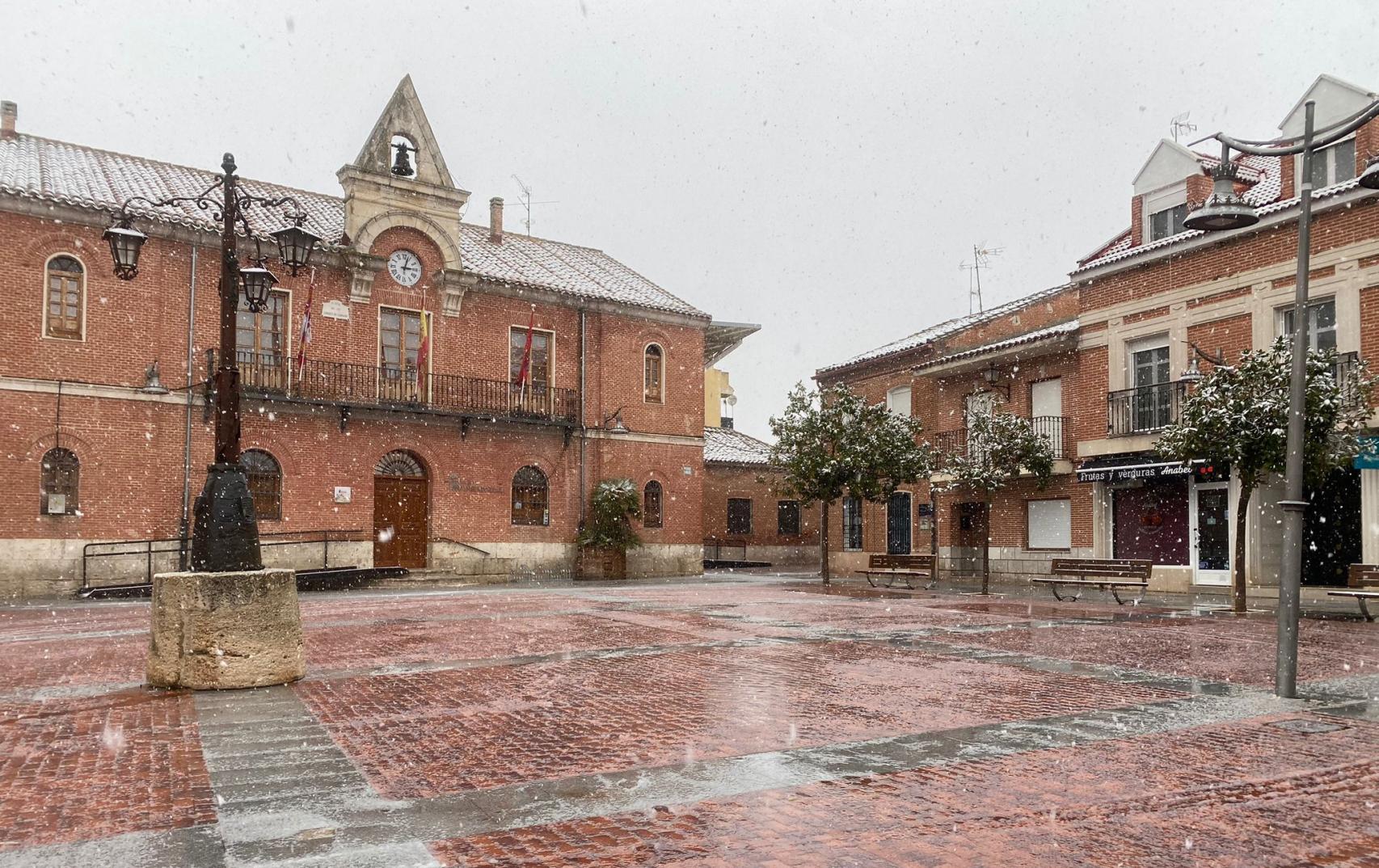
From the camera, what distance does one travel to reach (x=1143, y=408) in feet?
74.3

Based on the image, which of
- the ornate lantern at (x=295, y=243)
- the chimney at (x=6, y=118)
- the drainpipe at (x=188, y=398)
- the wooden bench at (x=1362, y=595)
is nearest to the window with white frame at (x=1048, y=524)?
the wooden bench at (x=1362, y=595)

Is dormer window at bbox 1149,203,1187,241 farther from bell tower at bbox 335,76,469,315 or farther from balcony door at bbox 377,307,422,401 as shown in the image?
balcony door at bbox 377,307,422,401

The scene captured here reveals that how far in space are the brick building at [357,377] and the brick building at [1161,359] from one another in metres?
9.11

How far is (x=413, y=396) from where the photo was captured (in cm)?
2588

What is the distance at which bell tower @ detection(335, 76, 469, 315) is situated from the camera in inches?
1013

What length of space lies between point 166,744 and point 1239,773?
641 centimetres

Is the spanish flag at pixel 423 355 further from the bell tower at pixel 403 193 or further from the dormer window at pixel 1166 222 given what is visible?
the dormer window at pixel 1166 222

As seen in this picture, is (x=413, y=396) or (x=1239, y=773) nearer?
(x=1239, y=773)

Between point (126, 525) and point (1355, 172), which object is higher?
point (1355, 172)

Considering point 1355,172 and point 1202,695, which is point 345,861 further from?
point 1355,172

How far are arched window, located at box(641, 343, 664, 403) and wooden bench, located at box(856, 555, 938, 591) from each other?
9.32 m

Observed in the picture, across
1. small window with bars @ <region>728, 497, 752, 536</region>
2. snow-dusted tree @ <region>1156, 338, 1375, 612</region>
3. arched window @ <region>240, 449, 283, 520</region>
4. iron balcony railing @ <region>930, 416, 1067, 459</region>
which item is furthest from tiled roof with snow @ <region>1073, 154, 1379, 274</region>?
arched window @ <region>240, 449, 283, 520</region>

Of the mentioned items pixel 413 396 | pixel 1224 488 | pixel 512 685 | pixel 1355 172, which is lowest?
pixel 512 685

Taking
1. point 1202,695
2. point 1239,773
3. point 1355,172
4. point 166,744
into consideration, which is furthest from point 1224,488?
point 166,744
